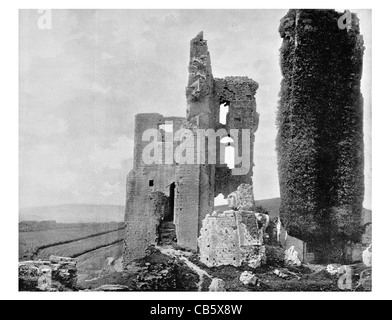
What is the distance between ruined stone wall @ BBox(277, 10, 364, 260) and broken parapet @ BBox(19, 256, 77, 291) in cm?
516

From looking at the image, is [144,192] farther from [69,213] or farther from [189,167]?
[69,213]

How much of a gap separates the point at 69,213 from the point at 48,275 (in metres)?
1.46

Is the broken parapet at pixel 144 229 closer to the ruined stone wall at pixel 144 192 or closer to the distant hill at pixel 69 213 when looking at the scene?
the ruined stone wall at pixel 144 192

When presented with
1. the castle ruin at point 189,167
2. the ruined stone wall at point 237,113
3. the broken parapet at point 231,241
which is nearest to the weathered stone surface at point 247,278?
the broken parapet at point 231,241

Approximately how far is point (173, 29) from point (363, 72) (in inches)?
178

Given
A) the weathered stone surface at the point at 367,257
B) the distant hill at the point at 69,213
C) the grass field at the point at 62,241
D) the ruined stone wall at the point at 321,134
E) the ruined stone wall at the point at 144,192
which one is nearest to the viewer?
the distant hill at the point at 69,213

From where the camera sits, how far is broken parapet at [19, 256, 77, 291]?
14.0m

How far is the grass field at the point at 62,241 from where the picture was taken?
555 inches

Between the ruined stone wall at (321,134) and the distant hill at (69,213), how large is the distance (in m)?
4.28

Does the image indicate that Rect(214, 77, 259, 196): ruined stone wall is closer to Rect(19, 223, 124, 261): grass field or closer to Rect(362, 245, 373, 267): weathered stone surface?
Rect(19, 223, 124, 261): grass field

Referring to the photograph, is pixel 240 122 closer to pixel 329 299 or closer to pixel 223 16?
pixel 223 16

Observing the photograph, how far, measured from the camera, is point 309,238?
14.7 meters
